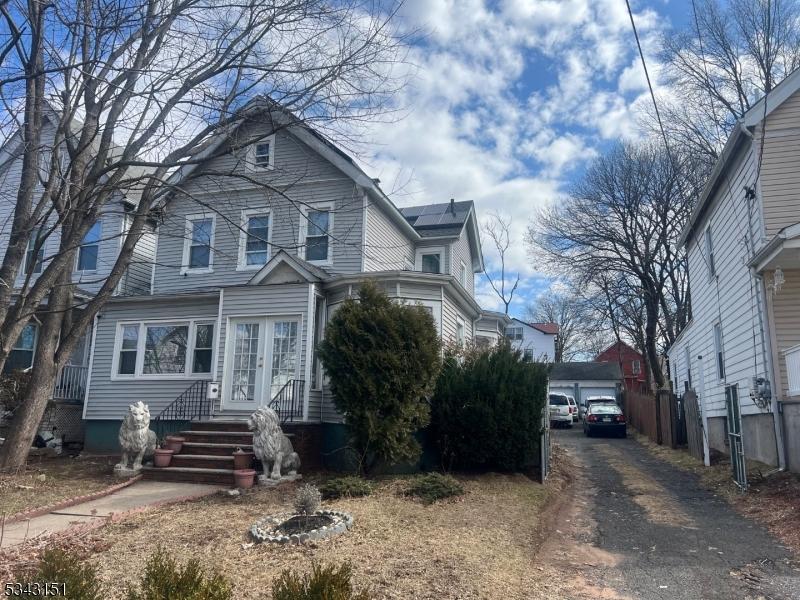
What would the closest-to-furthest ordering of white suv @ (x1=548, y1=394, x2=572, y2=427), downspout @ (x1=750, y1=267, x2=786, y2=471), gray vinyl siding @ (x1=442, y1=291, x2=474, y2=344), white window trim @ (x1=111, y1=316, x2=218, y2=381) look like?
downspout @ (x1=750, y1=267, x2=786, y2=471)
gray vinyl siding @ (x1=442, y1=291, x2=474, y2=344)
white window trim @ (x1=111, y1=316, x2=218, y2=381)
white suv @ (x1=548, y1=394, x2=572, y2=427)

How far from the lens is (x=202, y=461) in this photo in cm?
1053

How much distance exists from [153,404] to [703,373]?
48.5ft

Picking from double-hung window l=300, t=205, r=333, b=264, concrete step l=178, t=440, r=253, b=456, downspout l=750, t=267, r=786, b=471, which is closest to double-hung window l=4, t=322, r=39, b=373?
concrete step l=178, t=440, r=253, b=456

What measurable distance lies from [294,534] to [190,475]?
4703 millimetres

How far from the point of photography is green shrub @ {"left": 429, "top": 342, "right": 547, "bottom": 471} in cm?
1065

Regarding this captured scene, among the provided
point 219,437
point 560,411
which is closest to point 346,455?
point 219,437

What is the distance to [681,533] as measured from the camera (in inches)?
291

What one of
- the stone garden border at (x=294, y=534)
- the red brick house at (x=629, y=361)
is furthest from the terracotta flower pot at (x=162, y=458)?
the red brick house at (x=629, y=361)

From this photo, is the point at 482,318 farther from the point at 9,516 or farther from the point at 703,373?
the point at 9,516

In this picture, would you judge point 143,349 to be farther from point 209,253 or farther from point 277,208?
point 277,208

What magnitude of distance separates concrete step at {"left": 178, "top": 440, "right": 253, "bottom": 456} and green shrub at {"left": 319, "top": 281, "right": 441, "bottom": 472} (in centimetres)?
225

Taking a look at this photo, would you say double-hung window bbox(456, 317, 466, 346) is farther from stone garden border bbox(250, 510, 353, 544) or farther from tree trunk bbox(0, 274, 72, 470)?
tree trunk bbox(0, 274, 72, 470)

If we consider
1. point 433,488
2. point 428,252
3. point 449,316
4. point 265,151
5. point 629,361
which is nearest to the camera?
point 433,488

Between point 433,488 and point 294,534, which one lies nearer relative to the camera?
Answer: point 294,534
